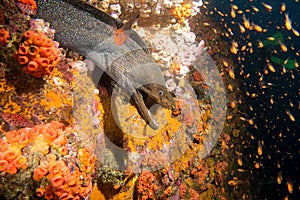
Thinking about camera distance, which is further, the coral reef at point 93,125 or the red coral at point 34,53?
the red coral at point 34,53

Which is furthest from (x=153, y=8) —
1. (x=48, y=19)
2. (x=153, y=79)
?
(x=48, y=19)

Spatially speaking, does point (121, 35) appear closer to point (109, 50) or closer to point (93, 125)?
point (109, 50)

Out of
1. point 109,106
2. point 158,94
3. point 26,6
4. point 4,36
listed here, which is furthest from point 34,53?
point 158,94

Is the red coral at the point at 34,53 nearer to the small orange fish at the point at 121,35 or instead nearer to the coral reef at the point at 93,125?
the coral reef at the point at 93,125

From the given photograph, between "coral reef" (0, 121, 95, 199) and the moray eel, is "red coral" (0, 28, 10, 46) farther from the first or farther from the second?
the moray eel

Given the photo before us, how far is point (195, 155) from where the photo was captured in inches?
248

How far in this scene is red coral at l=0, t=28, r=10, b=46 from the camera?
2.98 metres

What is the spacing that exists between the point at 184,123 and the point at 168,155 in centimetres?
114

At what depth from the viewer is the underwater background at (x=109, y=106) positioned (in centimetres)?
283

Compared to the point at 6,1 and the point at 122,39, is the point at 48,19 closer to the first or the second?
the point at 6,1

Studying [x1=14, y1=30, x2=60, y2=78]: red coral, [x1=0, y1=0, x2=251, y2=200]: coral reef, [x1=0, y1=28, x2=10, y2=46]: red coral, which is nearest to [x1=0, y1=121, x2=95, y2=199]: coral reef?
[x1=0, y1=0, x2=251, y2=200]: coral reef

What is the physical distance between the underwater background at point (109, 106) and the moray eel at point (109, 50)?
0.07 ft

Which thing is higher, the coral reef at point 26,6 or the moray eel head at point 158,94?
the coral reef at point 26,6

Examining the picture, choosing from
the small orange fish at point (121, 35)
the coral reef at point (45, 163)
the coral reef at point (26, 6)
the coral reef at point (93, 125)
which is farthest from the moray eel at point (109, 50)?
the coral reef at point (45, 163)
